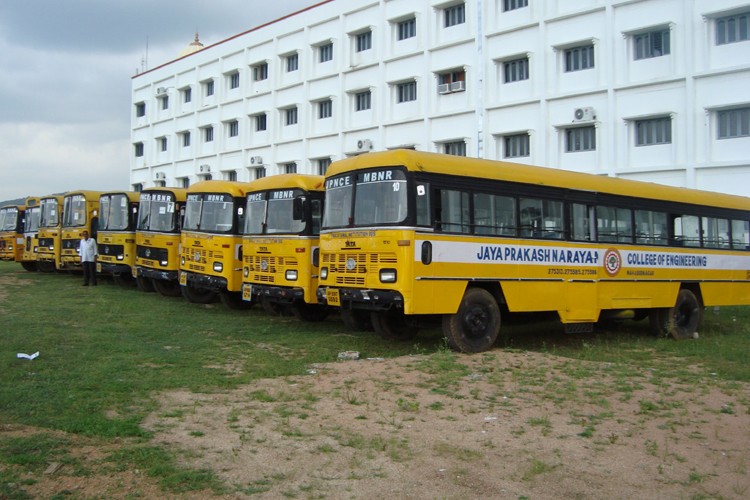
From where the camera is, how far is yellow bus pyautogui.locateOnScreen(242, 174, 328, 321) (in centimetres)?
1258

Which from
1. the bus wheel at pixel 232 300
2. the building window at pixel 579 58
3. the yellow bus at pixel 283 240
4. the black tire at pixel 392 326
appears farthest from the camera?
the building window at pixel 579 58

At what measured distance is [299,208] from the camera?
500 inches

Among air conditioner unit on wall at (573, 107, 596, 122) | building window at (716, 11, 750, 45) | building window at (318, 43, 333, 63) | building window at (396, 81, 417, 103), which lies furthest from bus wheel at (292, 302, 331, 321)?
building window at (318, 43, 333, 63)

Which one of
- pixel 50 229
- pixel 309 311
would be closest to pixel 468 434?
pixel 309 311

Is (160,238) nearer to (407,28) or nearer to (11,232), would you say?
(11,232)

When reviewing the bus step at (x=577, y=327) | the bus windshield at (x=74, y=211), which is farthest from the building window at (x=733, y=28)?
the bus windshield at (x=74, y=211)

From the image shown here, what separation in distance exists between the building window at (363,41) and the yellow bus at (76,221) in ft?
57.3

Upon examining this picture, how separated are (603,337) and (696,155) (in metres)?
12.3

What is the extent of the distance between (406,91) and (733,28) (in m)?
14.4

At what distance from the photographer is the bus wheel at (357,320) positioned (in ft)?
39.0

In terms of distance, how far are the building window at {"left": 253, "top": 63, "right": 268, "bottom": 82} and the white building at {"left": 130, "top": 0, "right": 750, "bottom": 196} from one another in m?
0.10

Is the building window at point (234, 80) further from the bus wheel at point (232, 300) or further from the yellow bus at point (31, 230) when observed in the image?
the bus wheel at point (232, 300)

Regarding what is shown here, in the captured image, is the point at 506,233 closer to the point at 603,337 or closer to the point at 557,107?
the point at 603,337

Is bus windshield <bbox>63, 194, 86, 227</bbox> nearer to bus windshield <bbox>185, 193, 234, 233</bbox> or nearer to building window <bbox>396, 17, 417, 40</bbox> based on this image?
bus windshield <bbox>185, 193, 234, 233</bbox>
